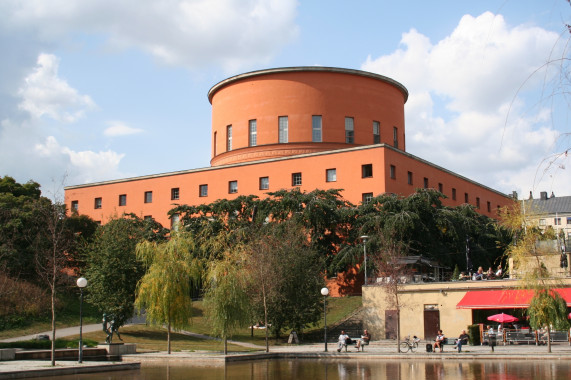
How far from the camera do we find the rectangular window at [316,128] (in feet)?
180

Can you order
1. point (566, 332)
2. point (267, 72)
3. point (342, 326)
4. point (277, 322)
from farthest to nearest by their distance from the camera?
point (267, 72)
point (342, 326)
point (277, 322)
point (566, 332)

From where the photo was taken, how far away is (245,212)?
4922cm

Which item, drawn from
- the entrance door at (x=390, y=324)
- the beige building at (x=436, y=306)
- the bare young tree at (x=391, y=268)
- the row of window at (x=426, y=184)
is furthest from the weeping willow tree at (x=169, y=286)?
the row of window at (x=426, y=184)

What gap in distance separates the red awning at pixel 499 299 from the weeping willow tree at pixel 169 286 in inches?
607

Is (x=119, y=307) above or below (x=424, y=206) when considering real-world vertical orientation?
below

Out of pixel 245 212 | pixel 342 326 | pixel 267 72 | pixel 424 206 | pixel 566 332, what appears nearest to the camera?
pixel 566 332

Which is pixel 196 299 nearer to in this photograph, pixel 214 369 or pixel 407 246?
pixel 407 246

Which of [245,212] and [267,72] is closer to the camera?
[245,212]

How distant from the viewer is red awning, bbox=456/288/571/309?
33569 millimetres

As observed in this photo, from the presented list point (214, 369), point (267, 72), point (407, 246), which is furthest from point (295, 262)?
point (267, 72)

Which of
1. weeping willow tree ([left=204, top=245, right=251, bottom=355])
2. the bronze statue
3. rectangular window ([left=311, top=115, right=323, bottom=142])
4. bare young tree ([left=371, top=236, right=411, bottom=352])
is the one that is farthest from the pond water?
rectangular window ([left=311, top=115, right=323, bottom=142])

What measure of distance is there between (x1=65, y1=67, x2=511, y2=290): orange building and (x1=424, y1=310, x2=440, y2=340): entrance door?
12.9 m

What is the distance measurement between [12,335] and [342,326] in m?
19.3

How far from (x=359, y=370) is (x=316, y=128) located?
3449cm
